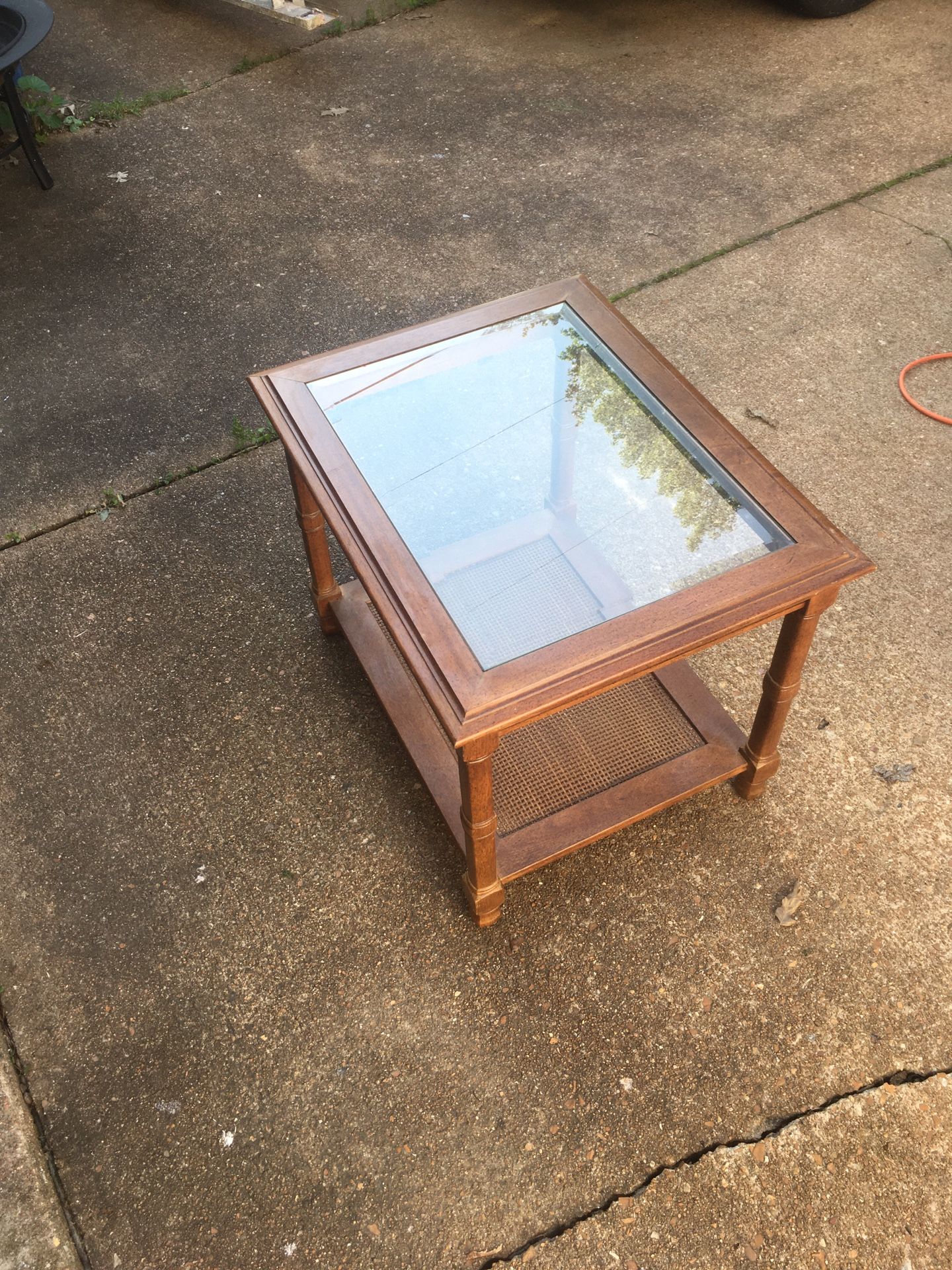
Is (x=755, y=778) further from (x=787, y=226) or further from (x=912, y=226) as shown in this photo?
(x=912, y=226)

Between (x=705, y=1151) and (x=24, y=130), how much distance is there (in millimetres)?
4329

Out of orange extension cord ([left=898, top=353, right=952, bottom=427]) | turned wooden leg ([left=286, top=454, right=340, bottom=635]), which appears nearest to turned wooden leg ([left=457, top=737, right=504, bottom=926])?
turned wooden leg ([left=286, top=454, right=340, bottom=635])

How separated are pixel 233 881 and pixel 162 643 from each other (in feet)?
2.51

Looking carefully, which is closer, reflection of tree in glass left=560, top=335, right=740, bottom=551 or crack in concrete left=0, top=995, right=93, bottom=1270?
crack in concrete left=0, top=995, right=93, bottom=1270

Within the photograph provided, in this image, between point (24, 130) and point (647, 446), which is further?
point (24, 130)

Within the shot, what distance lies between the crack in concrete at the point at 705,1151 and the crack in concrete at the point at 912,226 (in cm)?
308

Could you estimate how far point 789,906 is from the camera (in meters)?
2.17

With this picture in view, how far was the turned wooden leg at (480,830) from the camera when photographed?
66.7 inches

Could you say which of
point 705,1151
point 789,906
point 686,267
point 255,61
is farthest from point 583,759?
point 255,61

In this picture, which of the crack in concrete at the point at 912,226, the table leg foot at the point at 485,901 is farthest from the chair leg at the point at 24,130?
the table leg foot at the point at 485,901

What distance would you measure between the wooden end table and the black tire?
3.69m

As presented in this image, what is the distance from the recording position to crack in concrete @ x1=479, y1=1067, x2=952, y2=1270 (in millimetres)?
1779

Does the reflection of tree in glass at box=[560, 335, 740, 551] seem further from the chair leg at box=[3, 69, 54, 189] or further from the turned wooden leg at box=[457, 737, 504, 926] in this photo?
the chair leg at box=[3, 69, 54, 189]

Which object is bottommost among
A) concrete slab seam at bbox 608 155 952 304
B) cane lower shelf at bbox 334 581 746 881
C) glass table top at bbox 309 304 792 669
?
cane lower shelf at bbox 334 581 746 881
